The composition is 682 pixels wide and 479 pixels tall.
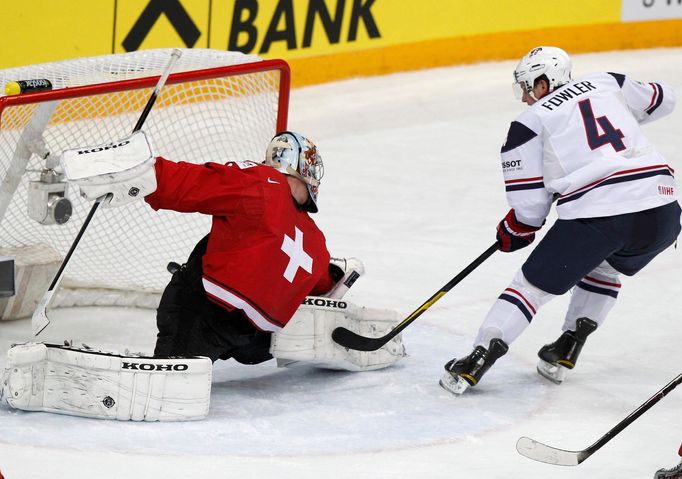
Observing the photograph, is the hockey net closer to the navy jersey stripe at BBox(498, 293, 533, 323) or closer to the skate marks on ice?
the skate marks on ice

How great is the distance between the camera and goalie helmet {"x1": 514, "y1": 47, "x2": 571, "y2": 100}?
357 centimetres

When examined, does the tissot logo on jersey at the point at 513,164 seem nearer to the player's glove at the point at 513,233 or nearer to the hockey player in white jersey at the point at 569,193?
the hockey player in white jersey at the point at 569,193

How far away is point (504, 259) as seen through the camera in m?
4.87

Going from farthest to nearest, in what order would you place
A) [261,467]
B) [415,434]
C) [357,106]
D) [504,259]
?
[357,106]
[504,259]
[415,434]
[261,467]

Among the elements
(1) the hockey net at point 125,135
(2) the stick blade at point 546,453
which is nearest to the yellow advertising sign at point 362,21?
(1) the hockey net at point 125,135

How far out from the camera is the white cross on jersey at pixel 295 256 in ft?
11.0

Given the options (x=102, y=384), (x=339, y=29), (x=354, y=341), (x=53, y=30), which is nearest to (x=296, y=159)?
(x=354, y=341)

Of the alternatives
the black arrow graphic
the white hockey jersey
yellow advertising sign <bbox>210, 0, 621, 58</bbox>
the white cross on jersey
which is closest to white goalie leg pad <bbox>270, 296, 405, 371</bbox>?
the white cross on jersey

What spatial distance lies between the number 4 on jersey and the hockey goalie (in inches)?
27.2

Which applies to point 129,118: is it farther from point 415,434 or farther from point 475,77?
point 475,77

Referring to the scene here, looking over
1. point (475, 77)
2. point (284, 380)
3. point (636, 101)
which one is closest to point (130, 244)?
point (284, 380)

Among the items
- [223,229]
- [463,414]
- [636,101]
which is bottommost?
[463,414]

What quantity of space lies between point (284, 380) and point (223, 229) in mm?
502

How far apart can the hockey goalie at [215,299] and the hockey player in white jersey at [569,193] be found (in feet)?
1.28
